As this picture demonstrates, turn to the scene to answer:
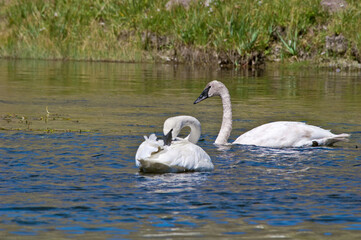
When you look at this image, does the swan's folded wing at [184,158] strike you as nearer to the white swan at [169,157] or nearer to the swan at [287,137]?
the white swan at [169,157]

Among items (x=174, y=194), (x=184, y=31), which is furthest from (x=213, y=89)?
(x=184, y=31)

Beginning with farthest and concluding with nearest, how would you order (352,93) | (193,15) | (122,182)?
(193,15) < (352,93) < (122,182)

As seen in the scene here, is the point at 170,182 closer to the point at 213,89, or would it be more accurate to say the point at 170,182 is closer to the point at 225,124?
the point at 225,124

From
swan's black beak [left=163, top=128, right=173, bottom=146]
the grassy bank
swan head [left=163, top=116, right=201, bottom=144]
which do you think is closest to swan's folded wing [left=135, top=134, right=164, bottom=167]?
swan's black beak [left=163, top=128, right=173, bottom=146]

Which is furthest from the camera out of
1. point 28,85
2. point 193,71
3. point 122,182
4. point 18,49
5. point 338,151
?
point 18,49

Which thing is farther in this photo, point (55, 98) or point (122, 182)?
point (55, 98)

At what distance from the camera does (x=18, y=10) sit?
29.8 m

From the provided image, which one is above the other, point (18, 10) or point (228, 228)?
point (18, 10)

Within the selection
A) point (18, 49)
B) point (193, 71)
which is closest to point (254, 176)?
point (193, 71)

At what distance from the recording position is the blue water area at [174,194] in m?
5.68

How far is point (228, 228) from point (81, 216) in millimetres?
1150

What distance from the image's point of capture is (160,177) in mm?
7680

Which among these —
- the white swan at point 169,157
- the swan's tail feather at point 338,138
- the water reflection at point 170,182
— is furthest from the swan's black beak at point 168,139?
the swan's tail feather at point 338,138

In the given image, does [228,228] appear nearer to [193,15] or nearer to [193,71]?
[193,71]
